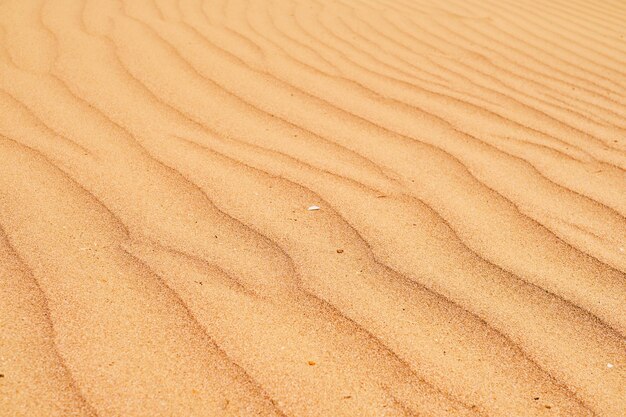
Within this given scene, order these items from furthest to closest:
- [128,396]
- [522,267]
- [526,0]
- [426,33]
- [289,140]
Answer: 1. [526,0]
2. [426,33]
3. [289,140]
4. [522,267]
5. [128,396]

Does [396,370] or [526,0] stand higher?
[526,0]

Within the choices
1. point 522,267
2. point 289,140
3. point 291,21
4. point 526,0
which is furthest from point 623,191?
point 526,0

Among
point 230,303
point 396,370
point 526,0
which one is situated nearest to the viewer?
point 396,370

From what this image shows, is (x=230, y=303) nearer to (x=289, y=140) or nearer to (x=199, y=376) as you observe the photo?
(x=199, y=376)

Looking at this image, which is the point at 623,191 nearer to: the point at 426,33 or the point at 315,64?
the point at 315,64

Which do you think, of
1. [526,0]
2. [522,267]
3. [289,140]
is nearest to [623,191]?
[522,267]

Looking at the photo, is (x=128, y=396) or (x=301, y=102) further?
(x=301, y=102)
